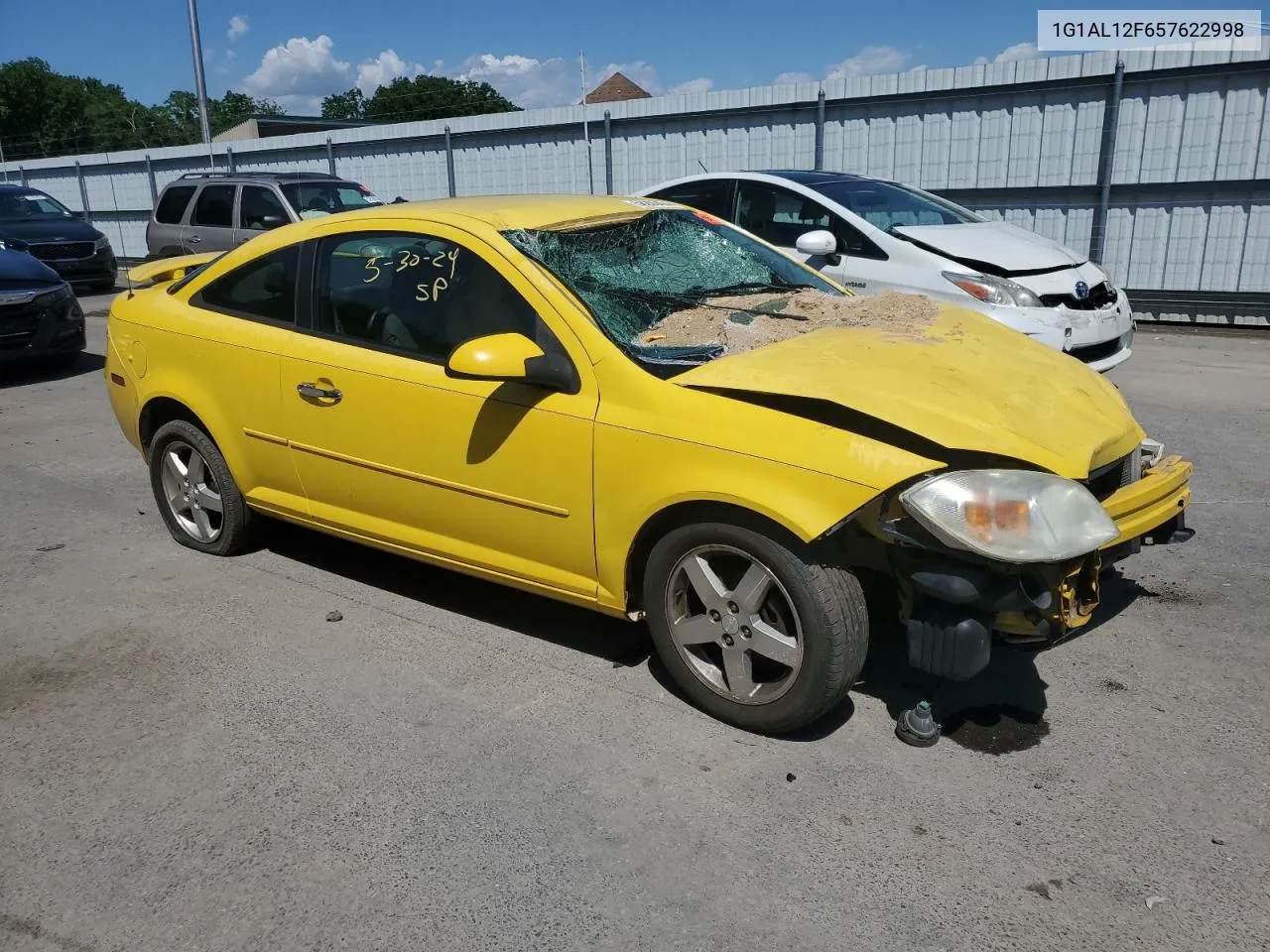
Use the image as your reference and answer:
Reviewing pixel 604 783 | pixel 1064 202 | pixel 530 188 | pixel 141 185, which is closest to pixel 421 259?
pixel 604 783

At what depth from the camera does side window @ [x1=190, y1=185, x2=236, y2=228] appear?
13.1 m

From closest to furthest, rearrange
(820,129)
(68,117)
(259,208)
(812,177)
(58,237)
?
(812,177) < (259,208) < (820,129) < (58,237) < (68,117)

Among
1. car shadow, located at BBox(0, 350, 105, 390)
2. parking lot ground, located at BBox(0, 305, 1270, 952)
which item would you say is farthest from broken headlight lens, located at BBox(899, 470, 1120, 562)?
car shadow, located at BBox(0, 350, 105, 390)

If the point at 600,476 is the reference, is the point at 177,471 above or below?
below

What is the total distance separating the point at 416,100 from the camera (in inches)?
3425

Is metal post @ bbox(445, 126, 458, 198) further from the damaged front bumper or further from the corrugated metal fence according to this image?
the damaged front bumper

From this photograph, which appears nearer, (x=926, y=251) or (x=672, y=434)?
(x=672, y=434)

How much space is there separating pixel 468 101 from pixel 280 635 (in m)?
85.6

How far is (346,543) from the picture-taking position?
17.7 feet

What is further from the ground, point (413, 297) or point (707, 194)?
point (707, 194)

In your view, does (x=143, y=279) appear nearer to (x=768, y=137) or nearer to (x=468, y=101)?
(x=768, y=137)

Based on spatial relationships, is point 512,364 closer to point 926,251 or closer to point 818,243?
point 818,243

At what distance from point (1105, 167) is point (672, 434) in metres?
10.8

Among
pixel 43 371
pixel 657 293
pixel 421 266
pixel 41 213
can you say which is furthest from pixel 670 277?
pixel 41 213
